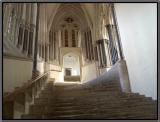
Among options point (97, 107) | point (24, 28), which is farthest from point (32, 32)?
point (97, 107)

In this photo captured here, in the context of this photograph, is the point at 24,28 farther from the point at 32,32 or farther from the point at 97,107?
the point at 97,107

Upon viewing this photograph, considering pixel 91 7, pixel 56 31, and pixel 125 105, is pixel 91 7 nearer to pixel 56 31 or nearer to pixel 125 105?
pixel 56 31

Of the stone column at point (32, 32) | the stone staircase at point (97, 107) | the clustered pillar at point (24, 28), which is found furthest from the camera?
the stone column at point (32, 32)

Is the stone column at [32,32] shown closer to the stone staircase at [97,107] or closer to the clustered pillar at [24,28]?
the clustered pillar at [24,28]

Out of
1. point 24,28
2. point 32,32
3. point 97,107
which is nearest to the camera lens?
point 97,107

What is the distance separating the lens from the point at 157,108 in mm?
3645

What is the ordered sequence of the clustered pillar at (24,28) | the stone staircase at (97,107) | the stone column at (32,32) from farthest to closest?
the stone column at (32,32) < the clustered pillar at (24,28) < the stone staircase at (97,107)

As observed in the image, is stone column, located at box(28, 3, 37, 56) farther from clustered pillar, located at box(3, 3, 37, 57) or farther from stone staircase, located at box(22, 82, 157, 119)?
stone staircase, located at box(22, 82, 157, 119)

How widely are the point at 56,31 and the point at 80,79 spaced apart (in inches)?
185

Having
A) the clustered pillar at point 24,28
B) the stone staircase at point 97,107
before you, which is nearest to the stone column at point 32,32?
the clustered pillar at point 24,28

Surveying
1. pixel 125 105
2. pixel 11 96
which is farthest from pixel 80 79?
pixel 11 96

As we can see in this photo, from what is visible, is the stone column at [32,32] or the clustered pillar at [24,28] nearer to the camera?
the clustered pillar at [24,28]

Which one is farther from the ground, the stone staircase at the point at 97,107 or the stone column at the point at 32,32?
the stone column at the point at 32,32

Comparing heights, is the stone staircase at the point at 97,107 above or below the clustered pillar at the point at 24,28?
below
